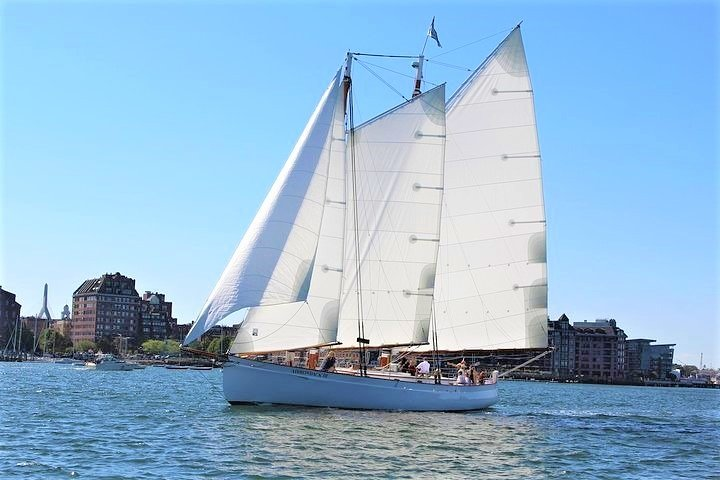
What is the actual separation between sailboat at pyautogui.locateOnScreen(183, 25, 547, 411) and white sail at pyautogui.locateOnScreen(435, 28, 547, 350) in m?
0.07

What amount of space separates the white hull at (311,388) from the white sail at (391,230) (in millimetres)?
3883

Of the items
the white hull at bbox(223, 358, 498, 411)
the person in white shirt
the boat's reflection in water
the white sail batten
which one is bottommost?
the boat's reflection in water

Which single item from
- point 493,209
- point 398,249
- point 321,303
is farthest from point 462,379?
point 321,303

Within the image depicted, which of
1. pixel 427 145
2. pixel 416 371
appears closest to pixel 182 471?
pixel 416 371

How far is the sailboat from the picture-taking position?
47.7 m

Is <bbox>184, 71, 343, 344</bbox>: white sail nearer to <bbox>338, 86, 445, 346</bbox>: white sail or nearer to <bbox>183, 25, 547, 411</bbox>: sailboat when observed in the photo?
<bbox>183, 25, 547, 411</bbox>: sailboat

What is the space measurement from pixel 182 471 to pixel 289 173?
21.6 metres

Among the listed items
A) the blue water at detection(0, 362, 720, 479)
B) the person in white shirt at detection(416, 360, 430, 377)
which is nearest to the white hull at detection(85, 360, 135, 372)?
the blue water at detection(0, 362, 720, 479)

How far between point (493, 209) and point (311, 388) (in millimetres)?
16263

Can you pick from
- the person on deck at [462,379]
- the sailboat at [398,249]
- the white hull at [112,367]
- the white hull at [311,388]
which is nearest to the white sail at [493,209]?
the sailboat at [398,249]

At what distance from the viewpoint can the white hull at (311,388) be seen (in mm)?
48375

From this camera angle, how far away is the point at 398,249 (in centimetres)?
5375

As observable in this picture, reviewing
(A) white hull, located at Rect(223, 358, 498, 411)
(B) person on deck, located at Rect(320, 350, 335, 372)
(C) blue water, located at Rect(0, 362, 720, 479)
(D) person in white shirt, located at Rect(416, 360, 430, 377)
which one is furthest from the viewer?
(D) person in white shirt, located at Rect(416, 360, 430, 377)

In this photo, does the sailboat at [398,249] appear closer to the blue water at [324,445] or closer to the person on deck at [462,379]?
the person on deck at [462,379]
